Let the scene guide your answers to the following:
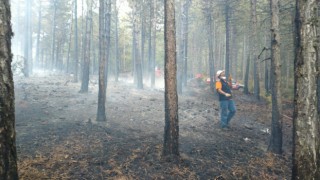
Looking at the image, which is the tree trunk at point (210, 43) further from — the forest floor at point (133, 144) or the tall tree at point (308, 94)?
the tall tree at point (308, 94)

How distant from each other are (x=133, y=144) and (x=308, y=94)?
545 cm

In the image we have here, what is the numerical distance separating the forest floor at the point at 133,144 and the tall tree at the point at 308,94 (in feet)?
7.64

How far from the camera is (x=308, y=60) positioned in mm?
4199

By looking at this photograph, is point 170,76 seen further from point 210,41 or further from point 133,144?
point 210,41

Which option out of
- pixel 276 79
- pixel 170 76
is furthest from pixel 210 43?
pixel 170 76

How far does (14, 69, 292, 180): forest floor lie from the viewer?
6.14 meters

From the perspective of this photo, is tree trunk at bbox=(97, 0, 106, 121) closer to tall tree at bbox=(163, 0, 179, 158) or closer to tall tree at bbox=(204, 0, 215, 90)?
tall tree at bbox=(163, 0, 179, 158)

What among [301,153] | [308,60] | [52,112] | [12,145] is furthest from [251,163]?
[52,112]

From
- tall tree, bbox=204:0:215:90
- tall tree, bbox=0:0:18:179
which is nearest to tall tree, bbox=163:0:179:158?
tall tree, bbox=0:0:18:179

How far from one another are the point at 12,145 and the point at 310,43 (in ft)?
16.4

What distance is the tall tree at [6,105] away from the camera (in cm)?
320

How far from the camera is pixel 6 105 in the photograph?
3.25m

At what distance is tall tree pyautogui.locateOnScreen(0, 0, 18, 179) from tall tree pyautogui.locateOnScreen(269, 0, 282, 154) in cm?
723

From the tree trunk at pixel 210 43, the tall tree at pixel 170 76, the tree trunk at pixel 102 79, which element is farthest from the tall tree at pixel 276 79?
the tree trunk at pixel 210 43
